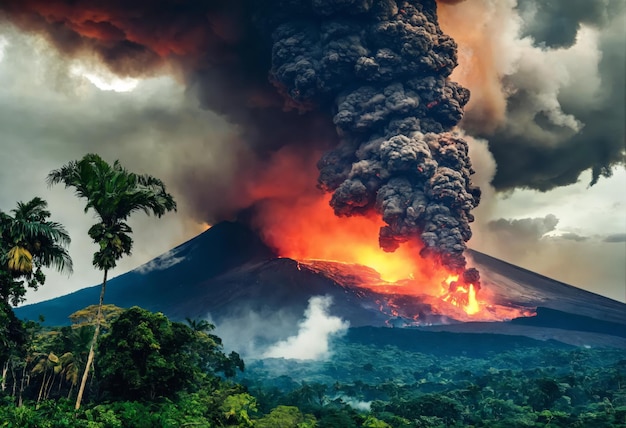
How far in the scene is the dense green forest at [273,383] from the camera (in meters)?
18.7

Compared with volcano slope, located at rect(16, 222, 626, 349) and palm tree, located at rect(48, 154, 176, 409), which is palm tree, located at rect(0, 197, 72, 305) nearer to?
palm tree, located at rect(48, 154, 176, 409)

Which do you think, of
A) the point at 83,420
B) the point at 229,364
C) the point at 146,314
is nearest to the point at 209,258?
the point at 229,364

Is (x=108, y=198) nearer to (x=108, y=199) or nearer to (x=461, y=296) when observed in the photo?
(x=108, y=199)

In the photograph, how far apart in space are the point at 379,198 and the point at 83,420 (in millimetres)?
55445

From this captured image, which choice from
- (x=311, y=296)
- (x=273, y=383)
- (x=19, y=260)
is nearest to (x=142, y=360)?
(x=19, y=260)

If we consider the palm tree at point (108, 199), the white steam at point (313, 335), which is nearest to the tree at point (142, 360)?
the palm tree at point (108, 199)

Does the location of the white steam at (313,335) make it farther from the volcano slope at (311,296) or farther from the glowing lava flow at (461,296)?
the glowing lava flow at (461,296)

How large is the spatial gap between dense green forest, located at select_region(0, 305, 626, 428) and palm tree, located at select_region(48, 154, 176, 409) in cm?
327

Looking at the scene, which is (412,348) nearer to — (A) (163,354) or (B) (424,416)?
(B) (424,416)

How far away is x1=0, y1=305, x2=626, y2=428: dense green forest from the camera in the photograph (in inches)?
735

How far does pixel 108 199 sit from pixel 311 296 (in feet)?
270

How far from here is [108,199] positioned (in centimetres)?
1644

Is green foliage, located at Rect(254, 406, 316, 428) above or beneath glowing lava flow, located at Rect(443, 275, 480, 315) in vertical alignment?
beneath

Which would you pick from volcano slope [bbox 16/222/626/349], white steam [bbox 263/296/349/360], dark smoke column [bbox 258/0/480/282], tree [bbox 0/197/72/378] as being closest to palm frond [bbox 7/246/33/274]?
tree [bbox 0/197/72/378]
